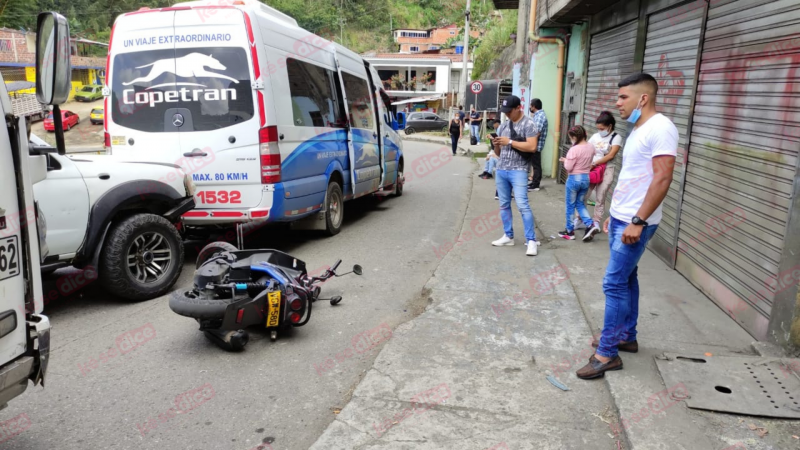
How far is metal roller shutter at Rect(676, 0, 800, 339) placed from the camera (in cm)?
384

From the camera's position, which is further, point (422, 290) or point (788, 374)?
point (422, 290)

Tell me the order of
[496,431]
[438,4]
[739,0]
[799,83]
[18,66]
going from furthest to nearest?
[438,4] < [18,66] < [739,0] < [799,83] < [496,431]

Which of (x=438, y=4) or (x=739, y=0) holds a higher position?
(x=438, y=4)

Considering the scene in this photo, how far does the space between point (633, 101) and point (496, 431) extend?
2132 millimetres

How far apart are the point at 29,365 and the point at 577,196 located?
6.20 meters

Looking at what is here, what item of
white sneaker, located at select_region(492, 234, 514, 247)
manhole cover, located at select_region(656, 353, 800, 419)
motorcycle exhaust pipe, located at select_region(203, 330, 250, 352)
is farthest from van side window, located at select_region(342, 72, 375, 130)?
manhole cover, located at select_region(656, 353, 800, 419)

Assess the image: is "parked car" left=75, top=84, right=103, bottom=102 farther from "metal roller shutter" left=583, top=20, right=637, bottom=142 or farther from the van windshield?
"metal roller shutter" left=583, top=20, right=637, bottom=142

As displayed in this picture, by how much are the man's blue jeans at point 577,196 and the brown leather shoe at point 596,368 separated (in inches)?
148

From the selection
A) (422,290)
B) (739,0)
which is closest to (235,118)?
(422,290)

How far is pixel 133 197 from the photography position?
4883 mm

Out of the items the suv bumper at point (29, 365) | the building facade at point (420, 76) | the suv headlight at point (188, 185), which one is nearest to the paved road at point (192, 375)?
the suv bumper at point (29, 365)

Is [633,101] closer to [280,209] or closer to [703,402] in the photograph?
[703,402]

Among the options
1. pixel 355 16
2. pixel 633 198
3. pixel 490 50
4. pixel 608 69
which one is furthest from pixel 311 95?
pixel 355 16

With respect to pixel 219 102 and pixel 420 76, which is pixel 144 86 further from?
pixel 420 76
